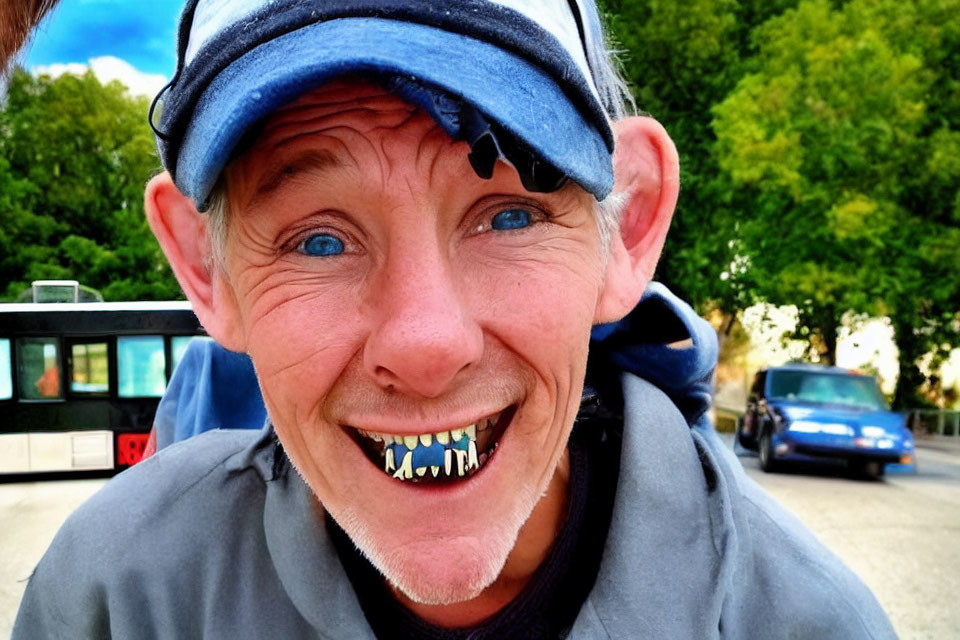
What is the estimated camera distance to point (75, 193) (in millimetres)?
21281

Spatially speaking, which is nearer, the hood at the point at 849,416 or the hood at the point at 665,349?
the hood at the point at 665,349

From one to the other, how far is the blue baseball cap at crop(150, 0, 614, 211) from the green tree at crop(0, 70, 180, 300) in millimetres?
20260

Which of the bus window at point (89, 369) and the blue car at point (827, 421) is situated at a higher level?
the bus window at point (89, 369)

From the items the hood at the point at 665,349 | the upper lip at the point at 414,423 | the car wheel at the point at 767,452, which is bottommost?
the car wheel at the point at 767,452

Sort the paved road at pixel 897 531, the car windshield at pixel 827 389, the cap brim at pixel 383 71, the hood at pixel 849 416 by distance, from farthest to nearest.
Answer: the car windshield at pixel 827 389 < the hood at pixel 849 416 < the paved road at pixel 897 531 < the cap brim at pixel 383 71

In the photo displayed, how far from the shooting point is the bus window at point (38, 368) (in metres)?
11.3

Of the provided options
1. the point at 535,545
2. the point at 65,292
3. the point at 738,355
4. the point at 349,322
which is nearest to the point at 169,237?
the point at 349,322

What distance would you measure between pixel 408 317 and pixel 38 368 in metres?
12.0

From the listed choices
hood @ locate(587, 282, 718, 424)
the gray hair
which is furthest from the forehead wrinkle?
hood @ locate(587, 282, 718, 424)

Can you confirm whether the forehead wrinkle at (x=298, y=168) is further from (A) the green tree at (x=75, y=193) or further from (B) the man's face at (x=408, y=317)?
(A) the green tree at (x=75, y=193)

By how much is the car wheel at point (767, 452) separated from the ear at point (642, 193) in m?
10.3

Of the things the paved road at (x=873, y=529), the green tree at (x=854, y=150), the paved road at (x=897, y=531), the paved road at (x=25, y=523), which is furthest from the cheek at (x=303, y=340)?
the green tree at (x=854, y=150)

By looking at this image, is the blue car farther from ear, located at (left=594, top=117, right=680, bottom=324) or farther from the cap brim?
the cap brim

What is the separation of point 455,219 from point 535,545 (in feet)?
2.26
